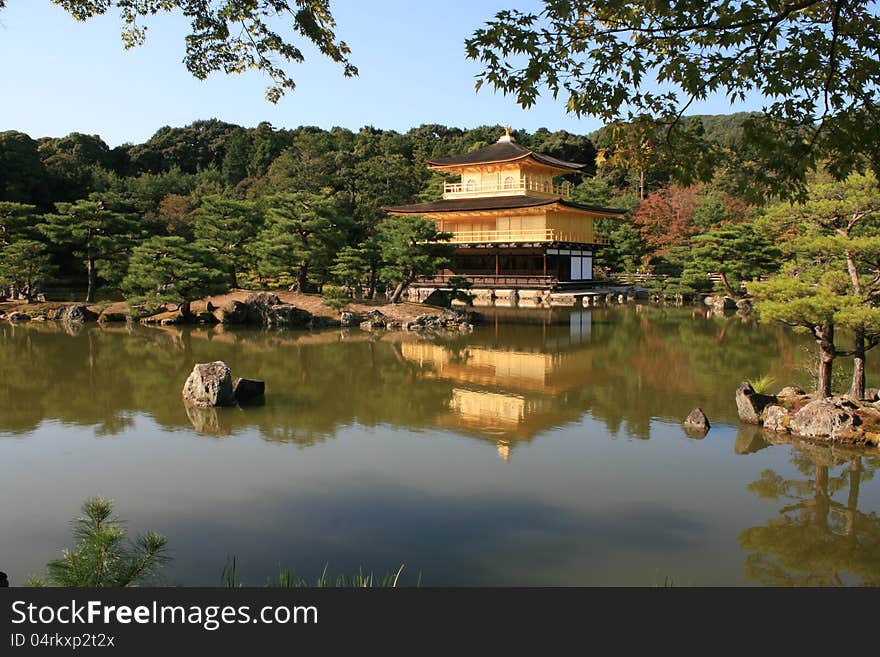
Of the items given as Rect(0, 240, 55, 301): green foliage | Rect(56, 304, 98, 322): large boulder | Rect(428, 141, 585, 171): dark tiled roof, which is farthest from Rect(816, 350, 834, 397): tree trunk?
Rect(428, 141, 585, 171): dark tiled roof

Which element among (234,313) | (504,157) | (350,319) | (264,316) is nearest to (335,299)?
(350,319)

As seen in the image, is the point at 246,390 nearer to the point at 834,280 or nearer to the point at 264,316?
the point at 834,280

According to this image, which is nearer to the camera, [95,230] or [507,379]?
[507,379]

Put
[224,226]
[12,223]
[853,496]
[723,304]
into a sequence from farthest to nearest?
1. [723,304]
2. [224,226]
3. [12,223]
4. [853,496]

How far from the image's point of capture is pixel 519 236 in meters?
29.6

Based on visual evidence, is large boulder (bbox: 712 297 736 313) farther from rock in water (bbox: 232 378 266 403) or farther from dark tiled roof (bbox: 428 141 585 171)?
rock in water (bbox: 232 378 266 403)

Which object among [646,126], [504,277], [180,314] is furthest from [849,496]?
[504,277]

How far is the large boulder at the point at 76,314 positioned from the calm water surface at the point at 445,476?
321 inches

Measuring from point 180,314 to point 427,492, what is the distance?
15721 millimetres

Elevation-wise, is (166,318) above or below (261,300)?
below

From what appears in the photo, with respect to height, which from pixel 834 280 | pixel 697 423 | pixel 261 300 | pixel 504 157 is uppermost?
pixel 504 157

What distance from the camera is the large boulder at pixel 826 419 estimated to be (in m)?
7.30

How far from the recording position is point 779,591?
3.87 metres

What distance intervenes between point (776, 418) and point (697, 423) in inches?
34.5
